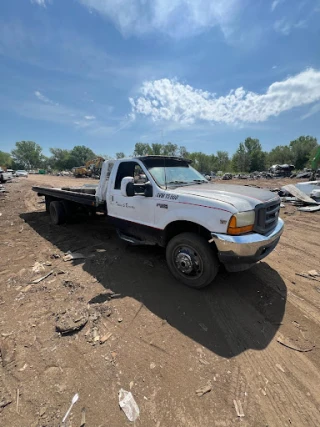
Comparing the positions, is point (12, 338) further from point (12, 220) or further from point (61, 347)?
point (12, 220)

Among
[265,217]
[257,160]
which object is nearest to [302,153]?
[257,160]

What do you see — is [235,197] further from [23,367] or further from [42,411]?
[23,367]

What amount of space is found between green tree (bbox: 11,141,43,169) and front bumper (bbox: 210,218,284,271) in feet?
412

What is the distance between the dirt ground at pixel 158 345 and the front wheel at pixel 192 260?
0.19 metres

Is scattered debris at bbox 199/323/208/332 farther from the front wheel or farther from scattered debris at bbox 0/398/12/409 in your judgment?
scattered debris at bbox 0/398/12/409

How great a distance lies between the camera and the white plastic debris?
5.78 ft

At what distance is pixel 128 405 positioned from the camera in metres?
1.83

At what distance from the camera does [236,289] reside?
3.33 metres

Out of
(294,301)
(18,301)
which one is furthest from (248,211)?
(18,301)

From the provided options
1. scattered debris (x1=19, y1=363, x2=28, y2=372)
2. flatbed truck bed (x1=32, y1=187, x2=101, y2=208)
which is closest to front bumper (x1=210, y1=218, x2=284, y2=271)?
scattered debris (x1=19, y1=363, x2=28, y2=372)

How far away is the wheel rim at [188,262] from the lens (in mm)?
3221

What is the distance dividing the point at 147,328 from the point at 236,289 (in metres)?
1.53

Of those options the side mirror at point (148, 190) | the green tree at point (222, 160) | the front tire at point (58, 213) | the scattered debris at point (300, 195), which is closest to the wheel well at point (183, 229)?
the side mirror at point (148, 190)

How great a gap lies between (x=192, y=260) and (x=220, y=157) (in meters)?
83.5
